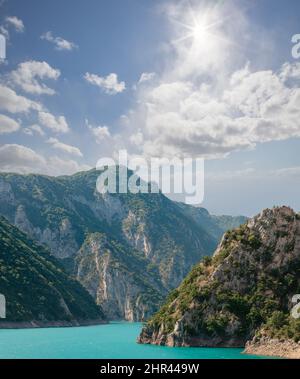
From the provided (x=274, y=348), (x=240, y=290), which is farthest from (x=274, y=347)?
(x=240, y=290)

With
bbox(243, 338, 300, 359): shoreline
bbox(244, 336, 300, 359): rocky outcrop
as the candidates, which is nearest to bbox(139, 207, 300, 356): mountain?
bbox(244, 336, 300, 359): rocky outcrop

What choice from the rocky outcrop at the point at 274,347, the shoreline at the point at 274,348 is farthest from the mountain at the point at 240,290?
the shoreline at the point at 274,348

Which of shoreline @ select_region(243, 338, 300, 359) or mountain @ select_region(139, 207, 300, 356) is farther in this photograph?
mountain @ select_region(139, 207, 300, 356)

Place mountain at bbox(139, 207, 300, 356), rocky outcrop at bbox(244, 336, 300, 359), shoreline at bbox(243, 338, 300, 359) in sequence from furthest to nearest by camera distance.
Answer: mountain at bbox(139, 207, 300, 356) < rocky outcrop at bbox(244, 336, 300, 359) < shoreline at bbox(243, 338, 300, 359)

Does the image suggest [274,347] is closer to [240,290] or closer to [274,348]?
[274,348]

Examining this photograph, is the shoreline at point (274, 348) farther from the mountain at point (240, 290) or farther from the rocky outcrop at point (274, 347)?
the mountain at point (240, 290)

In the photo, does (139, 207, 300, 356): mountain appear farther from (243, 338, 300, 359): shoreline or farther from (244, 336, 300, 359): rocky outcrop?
(243, 338, 300, 359): shoreline

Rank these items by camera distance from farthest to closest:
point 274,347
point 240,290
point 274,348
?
point 240,290, point 274,347, point 274,348

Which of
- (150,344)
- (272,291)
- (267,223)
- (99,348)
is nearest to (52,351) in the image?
(99,348)
